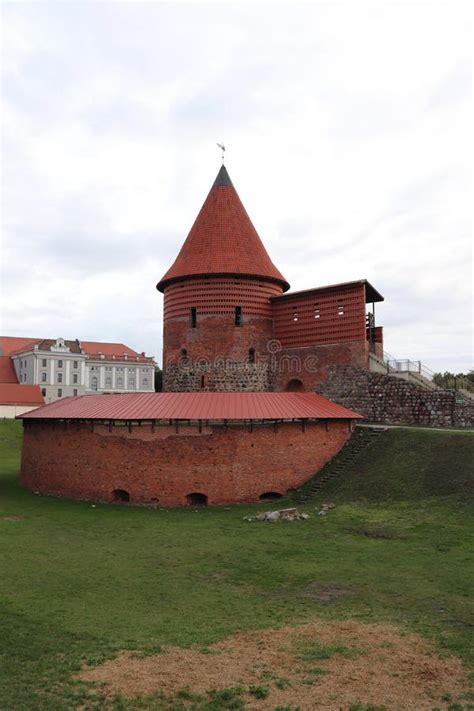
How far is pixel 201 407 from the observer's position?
18.8 meters

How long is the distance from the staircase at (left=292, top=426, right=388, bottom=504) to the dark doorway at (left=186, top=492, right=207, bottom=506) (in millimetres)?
2719

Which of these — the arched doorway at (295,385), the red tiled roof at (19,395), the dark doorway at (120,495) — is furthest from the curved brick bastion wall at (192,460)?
the red tiled roof at (19,395)

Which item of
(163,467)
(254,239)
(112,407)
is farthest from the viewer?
(254,239)

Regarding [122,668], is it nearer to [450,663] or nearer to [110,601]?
[110,601]

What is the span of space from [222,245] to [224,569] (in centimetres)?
A: 1694

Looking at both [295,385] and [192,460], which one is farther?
[295,385]

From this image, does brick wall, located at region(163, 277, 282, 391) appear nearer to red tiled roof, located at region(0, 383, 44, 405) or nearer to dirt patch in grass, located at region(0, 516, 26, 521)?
dirt patch in grass, located at region(0, 516, 26, 521)

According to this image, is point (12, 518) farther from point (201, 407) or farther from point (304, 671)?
point (304, 671)

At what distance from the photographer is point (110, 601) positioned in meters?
9.36

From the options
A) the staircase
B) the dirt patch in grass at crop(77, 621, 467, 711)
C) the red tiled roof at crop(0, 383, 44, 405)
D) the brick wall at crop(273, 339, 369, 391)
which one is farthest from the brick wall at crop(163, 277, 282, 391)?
the red tiled roof at crop(0, 383, 44, 405)

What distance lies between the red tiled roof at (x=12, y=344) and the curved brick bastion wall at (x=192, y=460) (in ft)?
159

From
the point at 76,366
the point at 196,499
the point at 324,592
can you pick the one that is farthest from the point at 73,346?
the point at 324,592

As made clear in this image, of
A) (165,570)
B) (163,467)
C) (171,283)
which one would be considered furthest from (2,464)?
(165,570)

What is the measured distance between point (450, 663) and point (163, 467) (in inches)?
477
